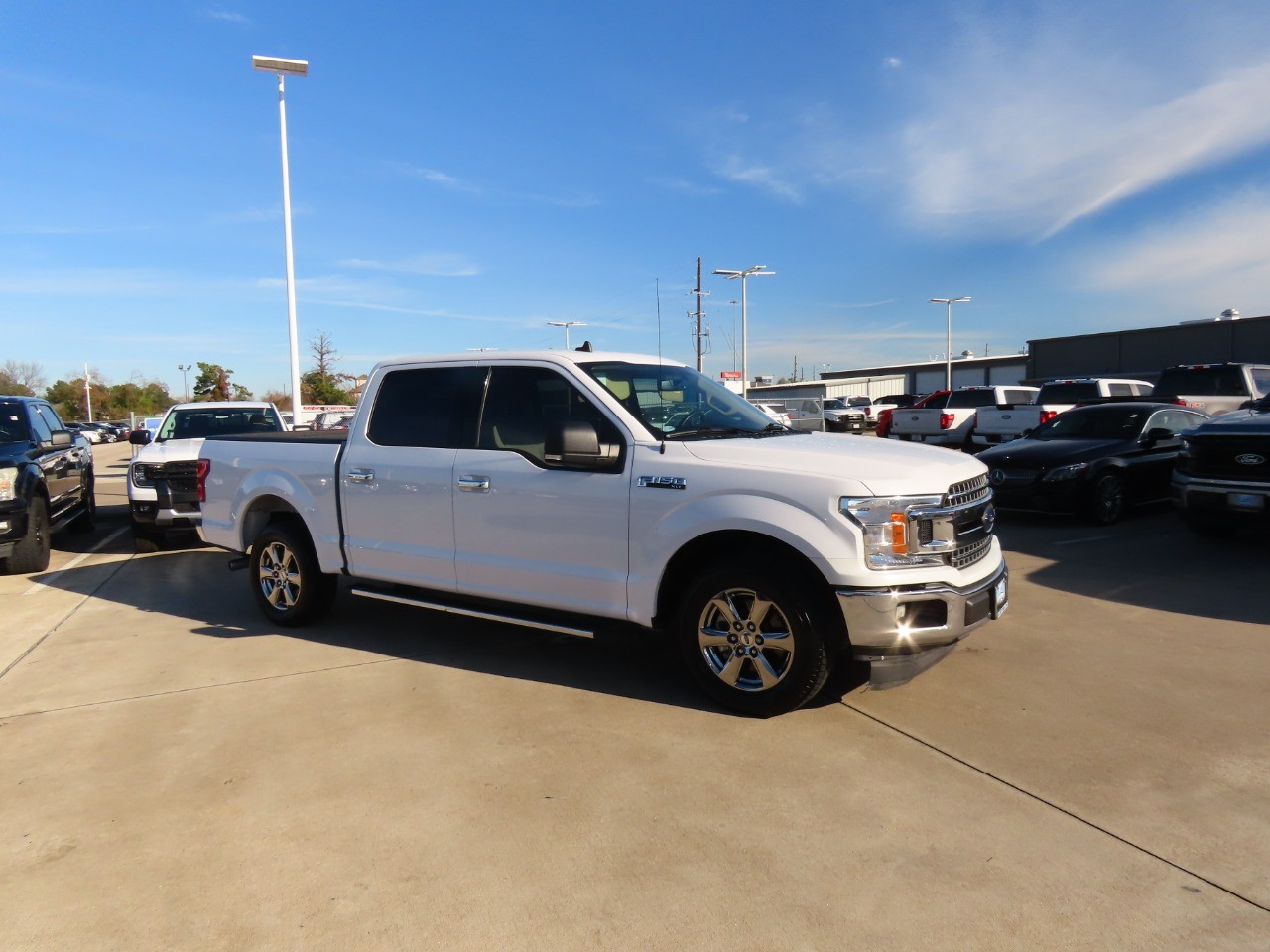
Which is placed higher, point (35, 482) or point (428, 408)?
point (428, 408)

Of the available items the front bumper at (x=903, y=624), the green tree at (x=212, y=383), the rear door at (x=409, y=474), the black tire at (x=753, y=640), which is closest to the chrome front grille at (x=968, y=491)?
the front bumper at (x=903, y=624)

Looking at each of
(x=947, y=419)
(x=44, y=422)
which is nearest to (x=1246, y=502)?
(x=947, y=419)

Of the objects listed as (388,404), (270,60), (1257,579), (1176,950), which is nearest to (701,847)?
(1176,950)

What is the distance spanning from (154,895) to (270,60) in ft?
62.2

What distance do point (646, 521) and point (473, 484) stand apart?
1.25m

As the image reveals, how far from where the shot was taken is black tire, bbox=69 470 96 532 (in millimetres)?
11219

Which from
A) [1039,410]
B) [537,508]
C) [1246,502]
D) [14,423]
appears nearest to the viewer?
[537,508]

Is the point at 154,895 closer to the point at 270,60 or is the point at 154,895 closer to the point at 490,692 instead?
the point at 490,692

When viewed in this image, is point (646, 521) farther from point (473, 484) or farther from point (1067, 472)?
A: point (1067, 472)

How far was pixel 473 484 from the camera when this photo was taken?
521cm

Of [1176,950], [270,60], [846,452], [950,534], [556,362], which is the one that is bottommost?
[1176,950]

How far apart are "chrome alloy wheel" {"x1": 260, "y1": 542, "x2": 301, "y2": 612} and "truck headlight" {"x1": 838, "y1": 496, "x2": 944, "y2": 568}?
4.21 metres

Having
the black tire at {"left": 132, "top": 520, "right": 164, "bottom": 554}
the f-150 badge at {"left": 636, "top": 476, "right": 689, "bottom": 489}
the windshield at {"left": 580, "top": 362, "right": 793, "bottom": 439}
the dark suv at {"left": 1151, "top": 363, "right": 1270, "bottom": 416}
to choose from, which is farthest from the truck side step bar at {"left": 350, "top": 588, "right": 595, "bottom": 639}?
the dark suv at {"left": 1151, "top": 363, "right": 1270, "bottom": 416}

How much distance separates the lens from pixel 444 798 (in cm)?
363
